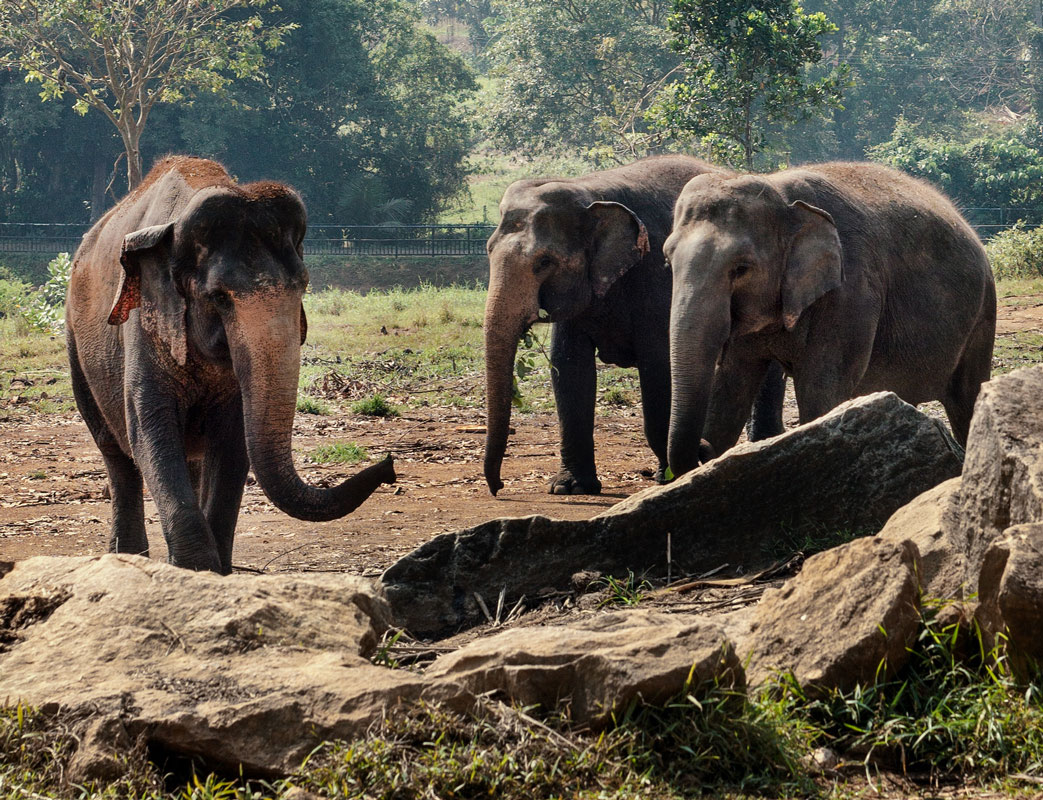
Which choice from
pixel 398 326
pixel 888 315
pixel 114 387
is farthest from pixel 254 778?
pixel 398 326

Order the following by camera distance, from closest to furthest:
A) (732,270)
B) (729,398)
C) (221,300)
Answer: (221,300) < (732,270) < (729,398)

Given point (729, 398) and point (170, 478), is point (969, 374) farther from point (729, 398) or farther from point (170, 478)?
point (170, 478)

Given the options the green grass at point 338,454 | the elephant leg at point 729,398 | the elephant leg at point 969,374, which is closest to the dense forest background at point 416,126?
the green grass at point 338,454

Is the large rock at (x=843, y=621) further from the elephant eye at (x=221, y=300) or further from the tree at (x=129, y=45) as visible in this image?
the tree at (x=129, y=45)

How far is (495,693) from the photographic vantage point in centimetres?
319

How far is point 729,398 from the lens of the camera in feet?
24.1

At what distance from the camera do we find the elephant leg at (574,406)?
847 centimetres

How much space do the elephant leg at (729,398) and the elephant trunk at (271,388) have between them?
2.96 metres

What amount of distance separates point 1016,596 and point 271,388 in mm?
2695

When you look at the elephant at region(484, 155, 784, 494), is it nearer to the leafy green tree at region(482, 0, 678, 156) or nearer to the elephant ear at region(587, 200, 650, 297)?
the elephant ear at region(587, 200, 650, 297)

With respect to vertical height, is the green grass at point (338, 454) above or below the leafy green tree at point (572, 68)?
below

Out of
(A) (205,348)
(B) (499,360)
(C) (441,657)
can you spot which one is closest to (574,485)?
(B) (499,360)

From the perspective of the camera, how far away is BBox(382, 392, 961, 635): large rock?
461 centimetres

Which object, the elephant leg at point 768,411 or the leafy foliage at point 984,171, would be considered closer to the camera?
the elephant leg at point 768,411
